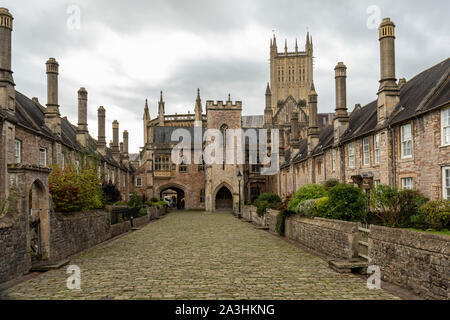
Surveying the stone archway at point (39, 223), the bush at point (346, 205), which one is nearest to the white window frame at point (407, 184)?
the bush at point (346, 205)

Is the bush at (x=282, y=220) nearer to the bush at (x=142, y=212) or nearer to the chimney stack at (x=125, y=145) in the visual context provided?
the bush at (x=142, y=212)

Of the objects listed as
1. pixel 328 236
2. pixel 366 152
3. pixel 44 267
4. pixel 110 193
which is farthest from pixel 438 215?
pixel 110 193

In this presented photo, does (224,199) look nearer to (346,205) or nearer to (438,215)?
(346,205)

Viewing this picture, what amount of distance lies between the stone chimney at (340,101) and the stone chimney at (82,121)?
62.0 ft

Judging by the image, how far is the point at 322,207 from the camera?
597 inches

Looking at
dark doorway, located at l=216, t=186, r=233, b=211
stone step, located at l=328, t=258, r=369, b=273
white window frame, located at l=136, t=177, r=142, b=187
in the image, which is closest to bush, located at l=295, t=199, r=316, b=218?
stone step, located at l=328, t=258, r=369, b=273

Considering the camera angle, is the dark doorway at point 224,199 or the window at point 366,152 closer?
the window at point 366,152

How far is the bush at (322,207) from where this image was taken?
15.0m

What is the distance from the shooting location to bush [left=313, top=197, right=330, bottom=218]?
→ 1495 centimetres

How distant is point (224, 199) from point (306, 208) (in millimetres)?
35400

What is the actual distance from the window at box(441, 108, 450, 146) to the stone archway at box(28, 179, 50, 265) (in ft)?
46.8

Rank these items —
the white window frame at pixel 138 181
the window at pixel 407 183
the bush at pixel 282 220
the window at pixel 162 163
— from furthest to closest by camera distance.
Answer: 1. the white window frame at pixel 138 181
2. the window at pixel 162 163
3. the bush at pixel 282 220
4. the window at pixel 407 183

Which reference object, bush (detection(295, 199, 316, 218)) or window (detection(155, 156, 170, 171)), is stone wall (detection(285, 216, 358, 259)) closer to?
bush (detection(295, 199, 316, 218))
